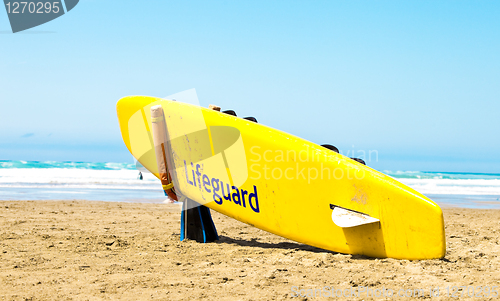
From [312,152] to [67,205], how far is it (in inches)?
187

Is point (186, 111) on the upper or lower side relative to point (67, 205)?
upper

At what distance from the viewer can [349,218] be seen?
255 centimetres

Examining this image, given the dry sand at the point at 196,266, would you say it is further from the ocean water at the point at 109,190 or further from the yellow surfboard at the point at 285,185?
the ocean water at the point at 109,190

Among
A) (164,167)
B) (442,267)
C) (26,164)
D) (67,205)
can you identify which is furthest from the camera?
(26,164)

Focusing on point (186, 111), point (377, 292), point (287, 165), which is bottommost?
point (377, 292)

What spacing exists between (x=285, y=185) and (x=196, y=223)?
1028mm

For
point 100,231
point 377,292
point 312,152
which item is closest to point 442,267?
point 377,292

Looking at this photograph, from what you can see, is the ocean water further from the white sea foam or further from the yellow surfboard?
the yellow surfboard

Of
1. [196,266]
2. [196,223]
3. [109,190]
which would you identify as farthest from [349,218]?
[109,190]

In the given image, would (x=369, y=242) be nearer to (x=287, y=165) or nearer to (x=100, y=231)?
(x=287, y=165)

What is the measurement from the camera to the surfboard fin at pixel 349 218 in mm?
2496

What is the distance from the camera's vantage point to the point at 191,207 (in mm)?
3416

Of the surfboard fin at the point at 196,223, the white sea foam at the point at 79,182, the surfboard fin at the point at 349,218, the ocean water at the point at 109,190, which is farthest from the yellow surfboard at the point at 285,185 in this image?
the white sea foam at the point at 79,182

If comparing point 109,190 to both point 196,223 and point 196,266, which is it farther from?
point 196,266
